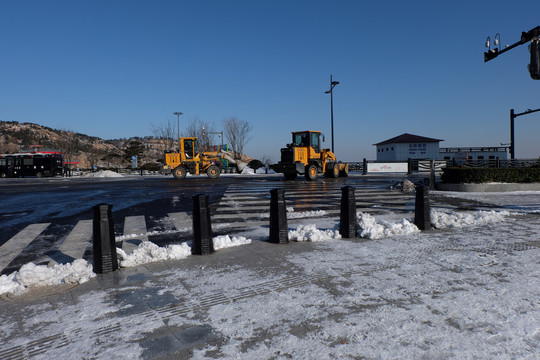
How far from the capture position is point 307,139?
21.5 meters

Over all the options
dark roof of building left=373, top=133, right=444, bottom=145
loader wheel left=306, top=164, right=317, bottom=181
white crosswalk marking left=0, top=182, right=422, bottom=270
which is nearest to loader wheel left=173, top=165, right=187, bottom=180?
loader wheel left=306, top=164, right=317, bottom=181

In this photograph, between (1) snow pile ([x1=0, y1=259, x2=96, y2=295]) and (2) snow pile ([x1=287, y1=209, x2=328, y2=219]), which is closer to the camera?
(1) snow pile ([x1=0, y1=259, x2=96, y2=295])

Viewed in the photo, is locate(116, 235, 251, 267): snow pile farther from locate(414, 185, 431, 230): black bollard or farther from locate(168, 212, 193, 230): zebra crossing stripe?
locate(414, 185, 431, 230): black bollard

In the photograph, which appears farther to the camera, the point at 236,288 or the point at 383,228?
the point at 383,228

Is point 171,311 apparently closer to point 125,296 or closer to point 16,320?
point 125,296

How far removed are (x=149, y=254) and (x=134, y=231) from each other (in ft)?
7.62

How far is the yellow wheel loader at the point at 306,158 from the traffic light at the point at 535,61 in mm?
14370

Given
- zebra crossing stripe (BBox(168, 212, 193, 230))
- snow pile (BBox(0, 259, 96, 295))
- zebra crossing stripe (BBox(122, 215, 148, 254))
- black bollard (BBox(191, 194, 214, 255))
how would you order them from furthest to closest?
zebra crossing stripe (BBox(168, 212, 193, 230)) < zebra crossing stripe (BBox(122, 215, 148, 254)) < black bollard (BBox(191, 194, 214, 255)) < snow pile (BBox(0, 259, 96, 295))

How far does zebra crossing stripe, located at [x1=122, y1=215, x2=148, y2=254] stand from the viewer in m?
5.49

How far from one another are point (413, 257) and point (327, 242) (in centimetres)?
134

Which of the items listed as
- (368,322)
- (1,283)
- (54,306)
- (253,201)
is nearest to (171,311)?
(54,306)

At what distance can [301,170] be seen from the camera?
20.6 meters

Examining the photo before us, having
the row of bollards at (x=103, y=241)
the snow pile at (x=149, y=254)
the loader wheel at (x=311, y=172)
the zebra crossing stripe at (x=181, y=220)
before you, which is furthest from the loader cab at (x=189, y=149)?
the row of bollards at (x=103, y=241)

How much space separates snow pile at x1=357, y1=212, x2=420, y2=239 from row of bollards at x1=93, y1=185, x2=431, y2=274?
143mm
